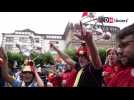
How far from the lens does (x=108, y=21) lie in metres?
2.88

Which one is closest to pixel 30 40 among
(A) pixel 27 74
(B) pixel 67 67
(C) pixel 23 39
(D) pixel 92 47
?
(C) pixel 23 39

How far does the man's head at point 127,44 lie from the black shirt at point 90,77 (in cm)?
33

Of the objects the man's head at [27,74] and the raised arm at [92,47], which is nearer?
the raised arm at [92,47]

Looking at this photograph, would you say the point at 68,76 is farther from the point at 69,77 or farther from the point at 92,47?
the point at 92,47

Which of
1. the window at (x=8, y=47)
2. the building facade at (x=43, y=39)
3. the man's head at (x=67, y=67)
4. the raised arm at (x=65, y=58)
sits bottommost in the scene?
the man's head at (x=67, y=67)

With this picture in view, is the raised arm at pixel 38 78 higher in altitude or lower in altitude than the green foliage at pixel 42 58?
lower

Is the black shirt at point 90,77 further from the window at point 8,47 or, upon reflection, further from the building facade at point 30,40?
the window at point 8,47

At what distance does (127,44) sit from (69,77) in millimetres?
725

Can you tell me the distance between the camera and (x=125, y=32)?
289 cm

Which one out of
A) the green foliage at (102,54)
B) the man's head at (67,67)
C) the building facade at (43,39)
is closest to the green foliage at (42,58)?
the building facade at (43,39)

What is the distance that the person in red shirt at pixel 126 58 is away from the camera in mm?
2834
